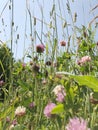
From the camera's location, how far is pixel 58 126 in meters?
0.69

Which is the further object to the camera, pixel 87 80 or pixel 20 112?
pixel 20 112

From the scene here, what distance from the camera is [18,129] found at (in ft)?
2.38

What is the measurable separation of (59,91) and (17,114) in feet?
0.76

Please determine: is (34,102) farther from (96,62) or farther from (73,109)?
(73,109)

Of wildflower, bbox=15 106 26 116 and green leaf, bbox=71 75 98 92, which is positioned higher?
green leaf, bbox=71 75 98 92

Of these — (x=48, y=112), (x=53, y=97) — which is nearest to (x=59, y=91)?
(x=48, y=112)

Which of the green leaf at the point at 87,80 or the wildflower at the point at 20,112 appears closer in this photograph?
the green leaf at the point at 87,80

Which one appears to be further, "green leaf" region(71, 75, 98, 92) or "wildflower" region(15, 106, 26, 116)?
"wildflower" region(15, 106, 26, 116)

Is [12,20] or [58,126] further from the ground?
[12,20]

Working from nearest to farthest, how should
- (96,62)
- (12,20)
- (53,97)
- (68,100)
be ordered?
(68,100)
(53,97)
(12,20)
(96,62)

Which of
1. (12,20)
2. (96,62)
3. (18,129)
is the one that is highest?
(12,20)

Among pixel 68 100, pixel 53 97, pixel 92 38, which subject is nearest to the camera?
pixel 68 100

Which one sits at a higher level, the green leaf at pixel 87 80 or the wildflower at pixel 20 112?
the green leaf at pixel 87 80

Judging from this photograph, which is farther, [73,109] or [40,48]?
[40,48]
